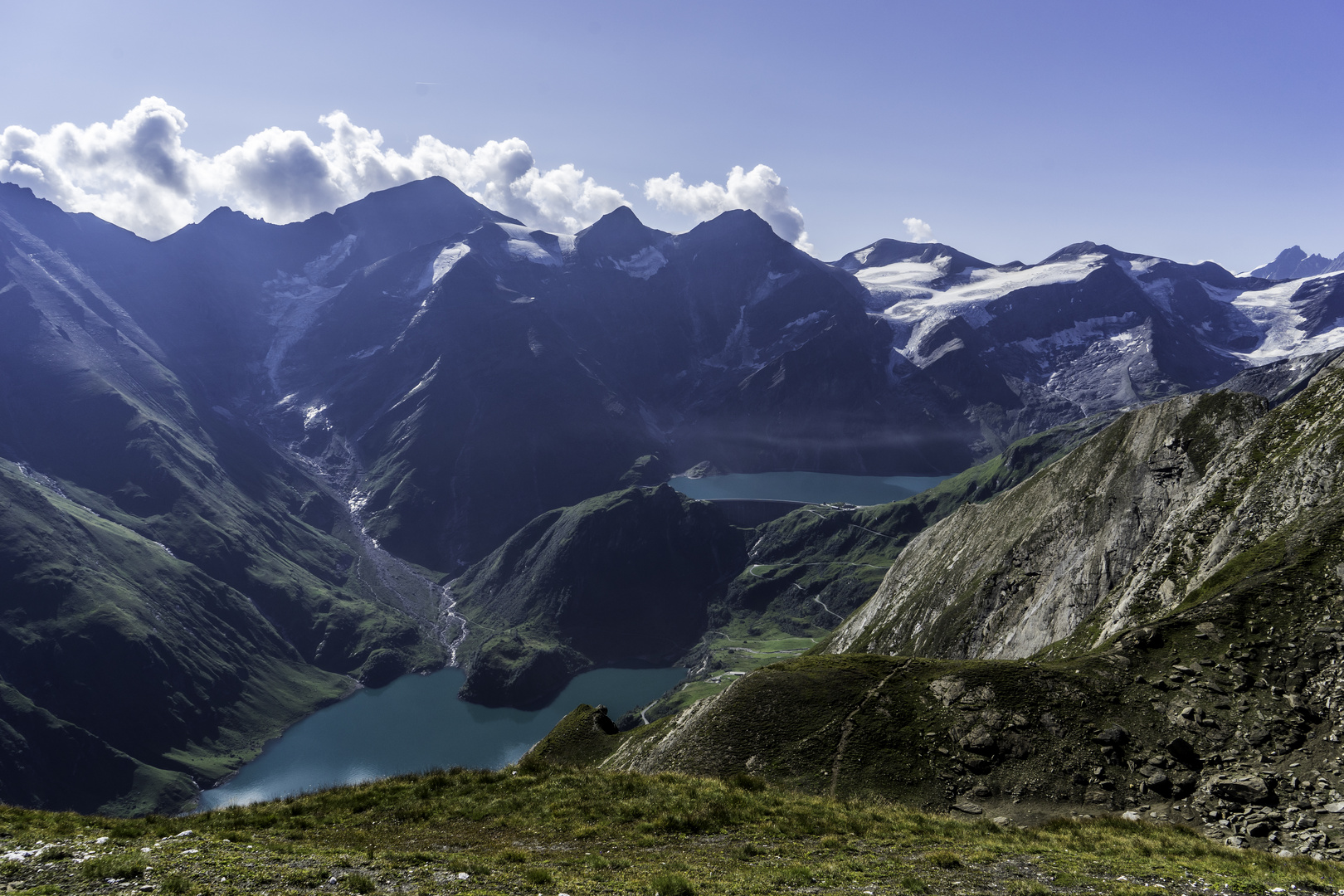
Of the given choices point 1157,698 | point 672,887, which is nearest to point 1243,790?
point 1157,698

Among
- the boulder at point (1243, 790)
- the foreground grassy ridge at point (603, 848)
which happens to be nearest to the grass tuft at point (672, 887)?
the foreground grassy ridge at point (603, 848)

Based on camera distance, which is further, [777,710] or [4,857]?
[777,710]

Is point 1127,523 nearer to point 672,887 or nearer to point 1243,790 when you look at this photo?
point 1243,790

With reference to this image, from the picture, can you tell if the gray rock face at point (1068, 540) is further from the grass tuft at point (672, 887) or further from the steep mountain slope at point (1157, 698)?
the grass tuft at point (672, 887)

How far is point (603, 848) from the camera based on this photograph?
24.2 m

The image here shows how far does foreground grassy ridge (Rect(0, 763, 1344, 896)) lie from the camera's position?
1923cm

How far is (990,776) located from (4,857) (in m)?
38.3

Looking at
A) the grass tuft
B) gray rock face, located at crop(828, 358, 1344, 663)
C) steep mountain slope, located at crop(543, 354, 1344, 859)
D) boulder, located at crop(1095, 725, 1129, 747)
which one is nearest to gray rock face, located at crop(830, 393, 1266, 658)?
gray rock face, located at crop(828, 358, 1344, 663)

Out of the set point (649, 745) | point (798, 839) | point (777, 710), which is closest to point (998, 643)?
point (777, 710)

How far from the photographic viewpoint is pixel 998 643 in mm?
67812

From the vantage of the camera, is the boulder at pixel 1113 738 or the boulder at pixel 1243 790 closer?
the boulder at pixel 1243 790

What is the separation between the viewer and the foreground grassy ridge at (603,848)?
1923 centimetres

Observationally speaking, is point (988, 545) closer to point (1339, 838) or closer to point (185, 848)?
point (1339, 838)

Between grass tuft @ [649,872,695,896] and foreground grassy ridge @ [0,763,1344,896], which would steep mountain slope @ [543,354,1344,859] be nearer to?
foreground grassy ridge @ [0,763,1344,896]
